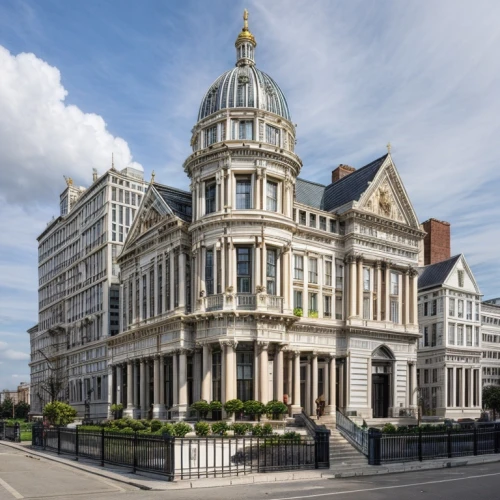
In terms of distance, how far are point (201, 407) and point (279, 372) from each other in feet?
17.4

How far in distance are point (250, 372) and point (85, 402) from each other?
1539 inches

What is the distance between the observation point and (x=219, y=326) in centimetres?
4109

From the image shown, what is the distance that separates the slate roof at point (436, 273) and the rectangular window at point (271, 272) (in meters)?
30.6

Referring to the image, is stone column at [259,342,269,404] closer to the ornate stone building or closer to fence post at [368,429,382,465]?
the ornate stone building

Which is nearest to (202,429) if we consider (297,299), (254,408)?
(254,408)

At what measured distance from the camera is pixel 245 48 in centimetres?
4756

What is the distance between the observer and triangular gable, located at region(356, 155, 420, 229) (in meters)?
49.5

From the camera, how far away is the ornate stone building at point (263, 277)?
1636 inches

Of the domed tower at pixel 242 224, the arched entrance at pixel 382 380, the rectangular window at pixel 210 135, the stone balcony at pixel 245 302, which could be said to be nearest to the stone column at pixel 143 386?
the domed tower at pixel 242 224

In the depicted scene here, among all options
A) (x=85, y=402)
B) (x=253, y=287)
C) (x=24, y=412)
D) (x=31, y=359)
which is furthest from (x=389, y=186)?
(x=24, y=412)

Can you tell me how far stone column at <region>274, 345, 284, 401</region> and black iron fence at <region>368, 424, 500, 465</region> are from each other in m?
10.8

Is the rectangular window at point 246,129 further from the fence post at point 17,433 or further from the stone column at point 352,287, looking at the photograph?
the fence post at point 17,433

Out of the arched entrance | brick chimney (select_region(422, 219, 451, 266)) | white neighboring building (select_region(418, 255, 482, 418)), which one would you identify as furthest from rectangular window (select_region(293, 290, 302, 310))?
brick chimney (select_region(422, 219, 451, 266))

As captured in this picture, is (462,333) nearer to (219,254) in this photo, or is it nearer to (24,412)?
(219,254)
